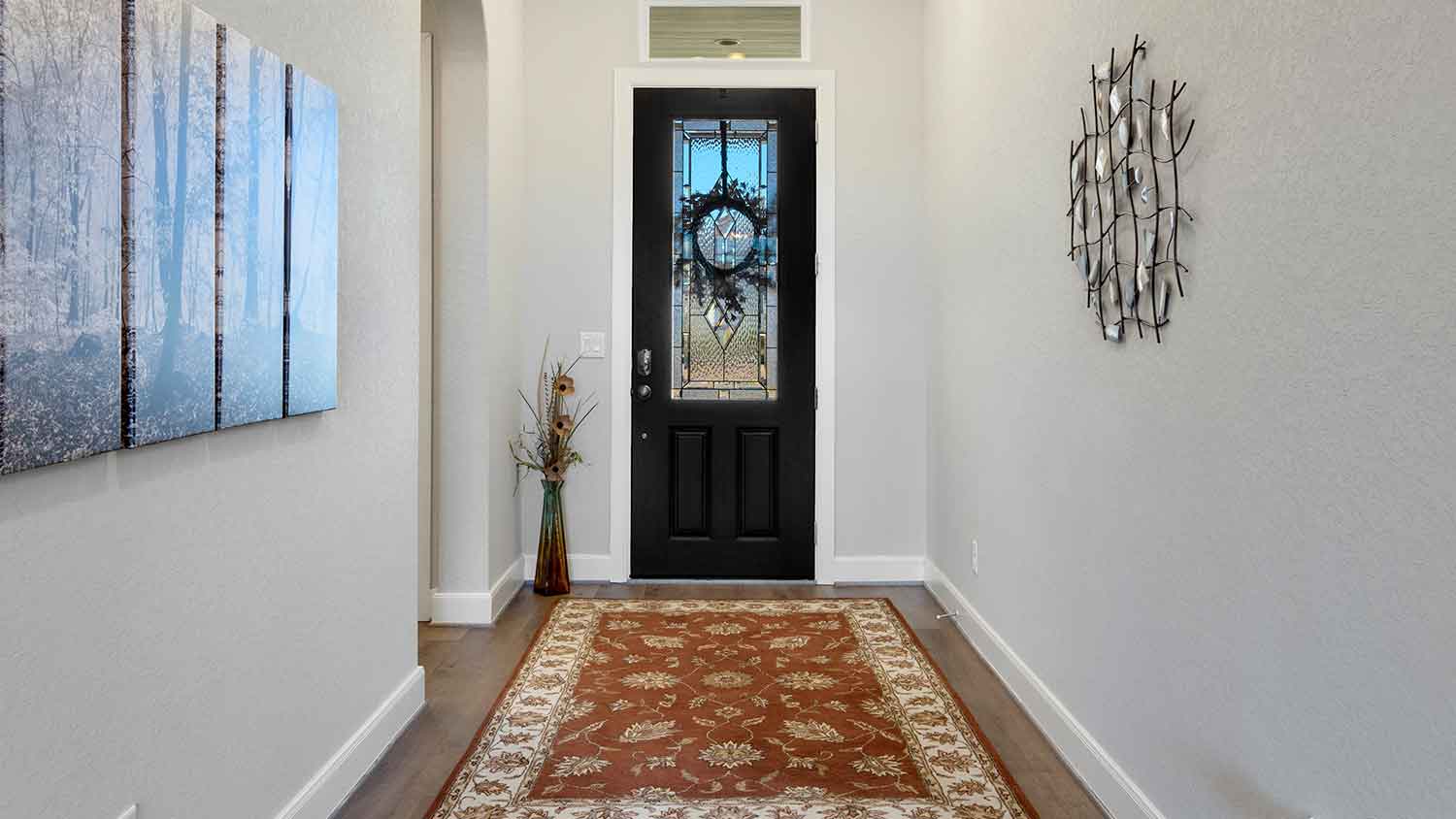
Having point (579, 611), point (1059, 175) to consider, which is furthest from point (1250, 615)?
point (579, 611)

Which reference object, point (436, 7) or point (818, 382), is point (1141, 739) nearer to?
point (818, 382)

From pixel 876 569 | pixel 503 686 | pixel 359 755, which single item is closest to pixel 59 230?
pixel 359 755

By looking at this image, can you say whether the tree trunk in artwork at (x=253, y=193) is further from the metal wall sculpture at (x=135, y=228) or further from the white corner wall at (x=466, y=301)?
the white corner wall at (x=466, y=301)

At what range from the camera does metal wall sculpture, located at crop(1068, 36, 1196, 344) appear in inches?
80.0

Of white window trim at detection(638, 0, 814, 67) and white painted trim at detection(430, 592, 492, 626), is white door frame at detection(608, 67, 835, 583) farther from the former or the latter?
white painted trim at detection(430, 592, 492, 626)

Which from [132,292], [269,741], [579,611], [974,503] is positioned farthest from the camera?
[579,611]

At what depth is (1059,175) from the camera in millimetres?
2736

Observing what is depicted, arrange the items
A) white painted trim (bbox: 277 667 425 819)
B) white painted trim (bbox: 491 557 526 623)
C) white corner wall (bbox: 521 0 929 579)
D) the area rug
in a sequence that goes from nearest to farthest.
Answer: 1. white painted trim (bbox: 277 667 425 819)
2. the area rug
3. white painted trim (bbox: 491 557 526 623)
4. white corner wall (bbox: 521 0 929 579)

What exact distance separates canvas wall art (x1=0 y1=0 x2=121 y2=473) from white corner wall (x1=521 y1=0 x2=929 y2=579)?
126 inches

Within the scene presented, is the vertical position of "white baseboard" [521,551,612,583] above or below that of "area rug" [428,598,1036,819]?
above

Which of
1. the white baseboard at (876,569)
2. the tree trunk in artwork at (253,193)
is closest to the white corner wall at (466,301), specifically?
the white baseboard at (876,569)

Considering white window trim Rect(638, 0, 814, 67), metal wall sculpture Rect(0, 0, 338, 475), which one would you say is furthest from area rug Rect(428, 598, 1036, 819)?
white window trim Rect(638, 0, 814, 67)

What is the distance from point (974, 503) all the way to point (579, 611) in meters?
1.61

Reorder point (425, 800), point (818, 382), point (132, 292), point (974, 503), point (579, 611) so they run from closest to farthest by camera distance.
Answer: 1. point (132, 292)
2. point (425, 800)
3. point (974, 503)
4. point (579, 611)
5. point (818, 382)
